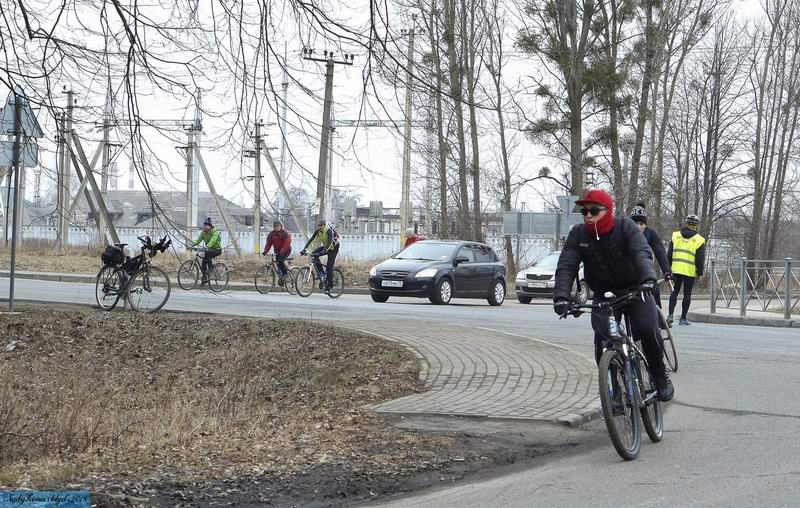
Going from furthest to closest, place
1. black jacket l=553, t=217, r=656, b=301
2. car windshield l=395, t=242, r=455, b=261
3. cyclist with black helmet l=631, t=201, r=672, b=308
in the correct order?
car windshield l=395, t=242, r=455, b=261 → cyclist with black helmet l=631, t=201, r=672, b=308 → black jacket l=553, t=217, r=656, b=301

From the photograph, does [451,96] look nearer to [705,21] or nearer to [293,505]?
[293,505]

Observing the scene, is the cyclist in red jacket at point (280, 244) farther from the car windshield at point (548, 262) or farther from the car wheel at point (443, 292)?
the car windshield at point (548, 262)

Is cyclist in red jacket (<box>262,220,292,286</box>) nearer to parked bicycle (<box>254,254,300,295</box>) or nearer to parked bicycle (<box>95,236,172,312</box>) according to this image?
parked bicycle (<box>254,254,300,295</box>)

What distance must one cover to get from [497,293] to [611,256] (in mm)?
19777

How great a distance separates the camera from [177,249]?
10867 millimetres

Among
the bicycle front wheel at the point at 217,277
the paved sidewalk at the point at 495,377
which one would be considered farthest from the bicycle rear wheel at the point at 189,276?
the paved sidewalk at the point at 495,377

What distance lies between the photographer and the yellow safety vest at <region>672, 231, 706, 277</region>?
58.0 ft

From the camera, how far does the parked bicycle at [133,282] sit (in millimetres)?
18453

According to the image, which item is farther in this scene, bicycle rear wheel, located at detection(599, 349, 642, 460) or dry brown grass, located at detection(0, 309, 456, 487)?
bicycle rear wheel, located at detection(599, 349, 642, 460)

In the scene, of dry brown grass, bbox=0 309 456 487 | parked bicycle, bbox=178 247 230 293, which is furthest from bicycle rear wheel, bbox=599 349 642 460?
parked bicycle, bbox=178 247 230 293

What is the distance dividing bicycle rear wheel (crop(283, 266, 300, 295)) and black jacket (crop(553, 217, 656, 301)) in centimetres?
2013

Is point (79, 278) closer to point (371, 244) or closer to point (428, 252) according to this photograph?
point (428, 252)

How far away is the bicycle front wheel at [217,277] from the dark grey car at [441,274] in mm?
4047

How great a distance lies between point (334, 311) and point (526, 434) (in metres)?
12.7
